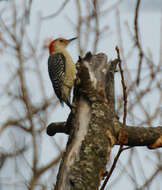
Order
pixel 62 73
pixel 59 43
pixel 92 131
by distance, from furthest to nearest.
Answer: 1. pixel 59 43
2. pixel 62 73
3. pixel 92 131

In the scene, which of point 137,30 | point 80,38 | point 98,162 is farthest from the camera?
point 80,38

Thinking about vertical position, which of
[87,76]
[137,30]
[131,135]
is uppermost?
[137,30]

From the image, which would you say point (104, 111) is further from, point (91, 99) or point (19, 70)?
point (19, 70)

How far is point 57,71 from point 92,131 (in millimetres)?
3380

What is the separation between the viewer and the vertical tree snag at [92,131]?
225cm

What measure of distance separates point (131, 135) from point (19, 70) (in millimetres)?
5153

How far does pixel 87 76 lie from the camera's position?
8.69 ft

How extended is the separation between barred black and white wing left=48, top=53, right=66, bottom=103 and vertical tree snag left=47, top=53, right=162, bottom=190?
2.60 metres

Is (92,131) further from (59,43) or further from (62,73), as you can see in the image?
(59,43)

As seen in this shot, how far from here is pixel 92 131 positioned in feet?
8.18

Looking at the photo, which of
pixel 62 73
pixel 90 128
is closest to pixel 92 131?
pixel 90 128

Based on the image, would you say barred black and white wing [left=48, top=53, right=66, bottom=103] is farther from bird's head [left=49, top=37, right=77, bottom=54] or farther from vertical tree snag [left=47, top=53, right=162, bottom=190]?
vertical tree snag [left=47, top=53, right=162, bottom=190]

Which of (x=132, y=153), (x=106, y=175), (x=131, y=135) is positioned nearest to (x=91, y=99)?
(x=131, y=135)

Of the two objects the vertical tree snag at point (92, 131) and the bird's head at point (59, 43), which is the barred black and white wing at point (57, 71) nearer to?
the bird's head at point (59, 43)
